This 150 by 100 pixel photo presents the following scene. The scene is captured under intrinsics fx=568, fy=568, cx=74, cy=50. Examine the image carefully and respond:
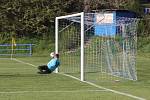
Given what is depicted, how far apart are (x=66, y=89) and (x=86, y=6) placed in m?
32.2

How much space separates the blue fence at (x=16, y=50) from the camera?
41.8 metres

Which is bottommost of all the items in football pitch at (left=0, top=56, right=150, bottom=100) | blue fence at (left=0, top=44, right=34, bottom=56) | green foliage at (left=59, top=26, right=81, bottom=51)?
football pitch at (left=0, top=56, right=150, bottom=100)

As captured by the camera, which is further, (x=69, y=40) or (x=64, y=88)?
(x=69, y=40)

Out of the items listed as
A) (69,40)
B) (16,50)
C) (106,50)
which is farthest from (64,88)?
(16,50)

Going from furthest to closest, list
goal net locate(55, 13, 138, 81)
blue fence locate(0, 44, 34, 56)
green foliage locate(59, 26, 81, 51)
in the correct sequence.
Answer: blue fence locate(0, 44, 34, 56)
green foliage locate(59, 26, 81, 51)
goal net locate(55, 13, 138, 81)

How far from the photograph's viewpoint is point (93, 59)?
1139 inches

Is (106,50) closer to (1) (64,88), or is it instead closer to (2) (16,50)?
(1) (64,88)

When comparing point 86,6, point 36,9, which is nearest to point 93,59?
point 36,9

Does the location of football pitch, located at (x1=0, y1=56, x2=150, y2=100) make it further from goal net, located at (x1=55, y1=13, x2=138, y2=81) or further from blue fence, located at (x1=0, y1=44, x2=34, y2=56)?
blue fence, located at (x1=0, y1=44, x2=34, y2=56)

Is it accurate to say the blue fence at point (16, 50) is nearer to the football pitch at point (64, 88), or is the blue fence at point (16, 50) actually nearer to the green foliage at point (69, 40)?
the green foliage at point (69, 40)

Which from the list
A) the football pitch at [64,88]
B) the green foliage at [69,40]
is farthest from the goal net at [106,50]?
the football pitch at [64,88]

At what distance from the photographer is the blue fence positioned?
41750mm

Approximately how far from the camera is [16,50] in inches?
1672

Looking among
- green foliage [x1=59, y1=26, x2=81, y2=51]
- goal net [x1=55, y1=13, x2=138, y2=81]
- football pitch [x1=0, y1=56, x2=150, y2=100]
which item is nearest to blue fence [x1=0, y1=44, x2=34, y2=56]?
green foliage [x1=59, y1=26, x2=81, y2=51]
